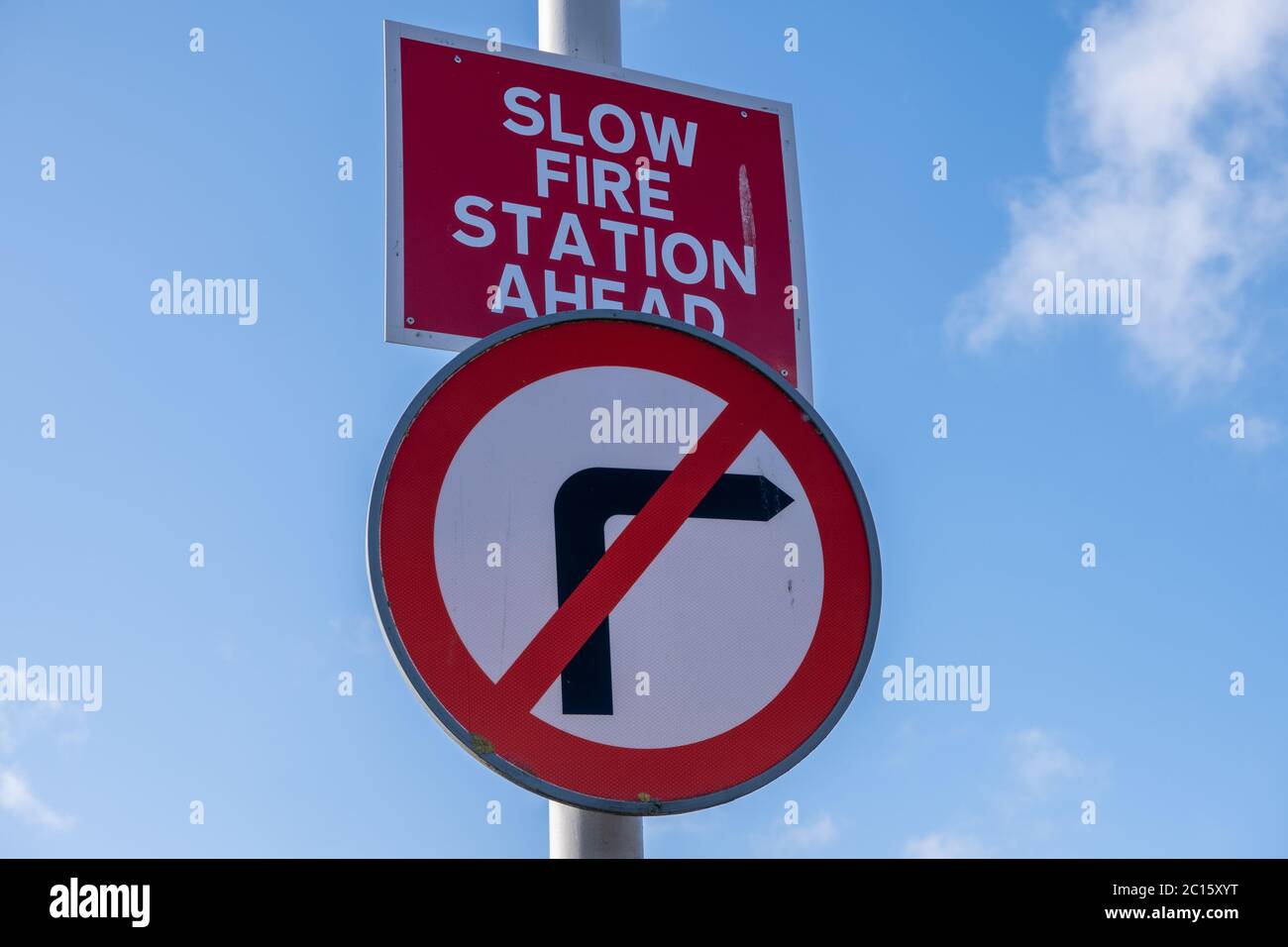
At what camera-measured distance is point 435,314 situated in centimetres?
204

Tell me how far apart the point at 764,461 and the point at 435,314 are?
1.90 ft

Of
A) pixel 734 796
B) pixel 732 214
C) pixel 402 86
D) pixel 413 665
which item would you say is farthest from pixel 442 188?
pixel 734 796

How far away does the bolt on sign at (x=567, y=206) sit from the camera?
82.7 inches

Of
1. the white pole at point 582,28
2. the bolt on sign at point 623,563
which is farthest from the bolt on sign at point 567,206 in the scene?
the bolt on sign at point 623,563

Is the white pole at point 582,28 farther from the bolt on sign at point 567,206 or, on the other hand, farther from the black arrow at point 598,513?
the black arrow at point 598,513

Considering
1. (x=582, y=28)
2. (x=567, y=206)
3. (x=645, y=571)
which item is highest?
(x=582, y=28)

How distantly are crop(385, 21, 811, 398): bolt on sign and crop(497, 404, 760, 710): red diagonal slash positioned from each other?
0.47m

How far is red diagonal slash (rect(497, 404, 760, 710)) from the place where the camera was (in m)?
1.50

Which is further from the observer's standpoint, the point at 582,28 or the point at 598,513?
the point at 582,28

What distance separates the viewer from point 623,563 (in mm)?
1600

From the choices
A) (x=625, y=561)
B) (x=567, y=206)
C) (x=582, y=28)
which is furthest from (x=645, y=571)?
(x=582, y=28)

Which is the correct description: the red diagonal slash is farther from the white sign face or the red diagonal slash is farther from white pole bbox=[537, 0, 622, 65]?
white pole bbox=[537, 0, 622, 65]

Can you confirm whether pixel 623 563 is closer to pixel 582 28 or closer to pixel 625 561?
pixel 625 561
